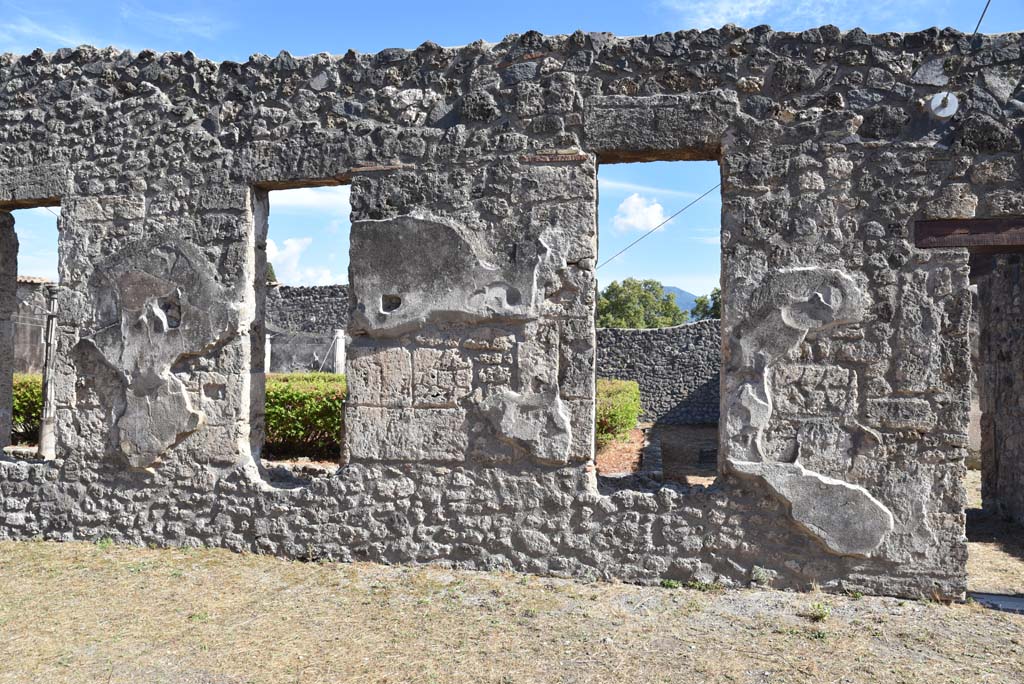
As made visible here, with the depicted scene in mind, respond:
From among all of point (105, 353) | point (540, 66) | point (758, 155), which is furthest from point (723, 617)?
point (105, 353)

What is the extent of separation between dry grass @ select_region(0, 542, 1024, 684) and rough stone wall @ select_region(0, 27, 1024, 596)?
0.94ft

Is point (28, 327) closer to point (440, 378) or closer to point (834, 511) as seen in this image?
point (440, 378)

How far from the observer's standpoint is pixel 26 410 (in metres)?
10.8

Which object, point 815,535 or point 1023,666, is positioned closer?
point 1023,666

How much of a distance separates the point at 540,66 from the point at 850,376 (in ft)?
8.38

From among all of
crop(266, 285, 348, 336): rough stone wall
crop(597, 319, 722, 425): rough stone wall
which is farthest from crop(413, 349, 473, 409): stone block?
crop(266, 285, 348, 336): rough stone wall

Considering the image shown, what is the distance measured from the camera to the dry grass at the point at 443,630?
11.5 ft

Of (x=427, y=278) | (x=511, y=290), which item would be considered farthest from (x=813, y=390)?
(x=427, y=278)

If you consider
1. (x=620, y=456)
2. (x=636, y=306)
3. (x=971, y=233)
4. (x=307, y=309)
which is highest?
(x=636, y=306)

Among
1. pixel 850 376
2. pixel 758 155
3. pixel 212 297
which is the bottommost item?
pixel 850 376

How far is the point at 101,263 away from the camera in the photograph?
213 inches

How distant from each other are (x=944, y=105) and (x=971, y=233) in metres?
0.71

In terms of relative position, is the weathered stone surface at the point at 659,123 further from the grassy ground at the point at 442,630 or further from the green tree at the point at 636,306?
the green tree at the point at 636,306

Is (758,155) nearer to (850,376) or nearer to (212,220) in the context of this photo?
(850,376)
